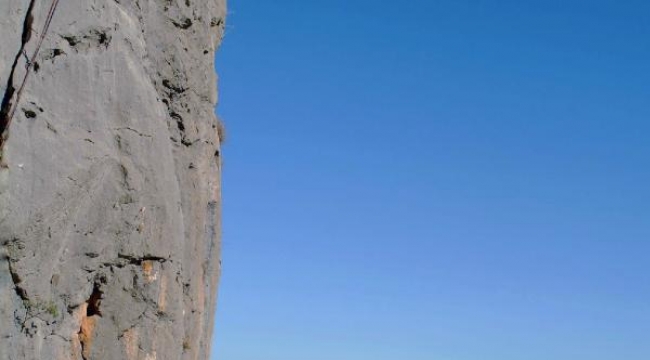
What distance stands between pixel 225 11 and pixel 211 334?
602 cm

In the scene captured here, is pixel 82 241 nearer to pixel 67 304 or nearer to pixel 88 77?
pixel 67 304

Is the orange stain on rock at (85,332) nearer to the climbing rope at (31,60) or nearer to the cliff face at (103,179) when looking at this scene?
the cliff face at (103,179)

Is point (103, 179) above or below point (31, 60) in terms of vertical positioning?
below

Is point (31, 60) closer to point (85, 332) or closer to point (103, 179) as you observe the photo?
point (103, 179)

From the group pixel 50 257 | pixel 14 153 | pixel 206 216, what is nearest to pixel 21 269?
pixel 50 257

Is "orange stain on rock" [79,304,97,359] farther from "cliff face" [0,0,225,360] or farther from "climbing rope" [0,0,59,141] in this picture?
"climbing rope" [0,0,59,141]

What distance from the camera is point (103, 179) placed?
41.8ft

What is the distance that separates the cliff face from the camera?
11.5 m

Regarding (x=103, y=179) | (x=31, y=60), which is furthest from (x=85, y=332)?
(x=31, y=60)

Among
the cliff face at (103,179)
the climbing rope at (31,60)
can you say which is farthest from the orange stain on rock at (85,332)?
the climbing rope at (31,60)

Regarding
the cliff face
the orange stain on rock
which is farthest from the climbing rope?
the orange stain on rock

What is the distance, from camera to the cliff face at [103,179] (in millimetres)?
11500

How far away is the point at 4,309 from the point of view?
11195mm

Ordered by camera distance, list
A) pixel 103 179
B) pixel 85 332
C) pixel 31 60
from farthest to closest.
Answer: pixel 103 179, pixel 85 332, pixel 31 60
